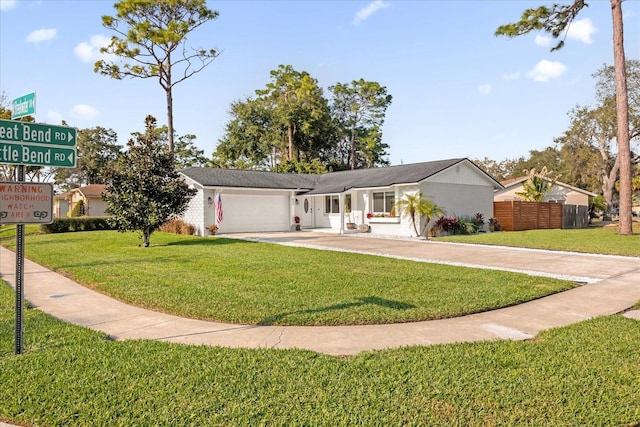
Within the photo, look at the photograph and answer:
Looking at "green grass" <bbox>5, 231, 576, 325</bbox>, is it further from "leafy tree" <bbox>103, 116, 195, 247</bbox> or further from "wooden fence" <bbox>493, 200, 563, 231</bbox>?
"wooden fence" <bbox>493, 200, 563, 231</bbox>

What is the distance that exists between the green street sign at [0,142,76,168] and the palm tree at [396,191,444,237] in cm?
1743

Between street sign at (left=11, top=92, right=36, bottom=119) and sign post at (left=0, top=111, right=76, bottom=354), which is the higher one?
street sign at (left=11, top=92, right=36, bottom=119)

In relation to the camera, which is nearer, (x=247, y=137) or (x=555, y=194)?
(x=555, y=194)

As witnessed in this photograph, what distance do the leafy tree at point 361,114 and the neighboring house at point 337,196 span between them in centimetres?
2051

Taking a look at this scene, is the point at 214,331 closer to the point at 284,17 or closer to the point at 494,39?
the point at 284,17

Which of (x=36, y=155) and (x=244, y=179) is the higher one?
(x=244, y=179)

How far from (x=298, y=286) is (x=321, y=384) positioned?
13.7 feet

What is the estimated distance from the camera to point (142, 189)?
1507 cm

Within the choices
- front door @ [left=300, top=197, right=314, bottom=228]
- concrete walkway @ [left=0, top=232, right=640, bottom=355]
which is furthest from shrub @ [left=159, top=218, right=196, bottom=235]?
concrete walkway @ [left=0, top=232, right=640, bottom=355]

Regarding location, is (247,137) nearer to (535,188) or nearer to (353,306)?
(535,188)

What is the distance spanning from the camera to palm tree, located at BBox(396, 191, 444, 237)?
20125mm

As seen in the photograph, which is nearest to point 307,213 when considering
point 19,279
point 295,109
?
point 295,109

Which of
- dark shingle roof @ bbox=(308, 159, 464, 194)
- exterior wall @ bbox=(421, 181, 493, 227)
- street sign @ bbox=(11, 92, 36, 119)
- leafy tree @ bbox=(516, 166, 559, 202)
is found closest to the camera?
street sign @ bbox=(11, 92, 36, 119)

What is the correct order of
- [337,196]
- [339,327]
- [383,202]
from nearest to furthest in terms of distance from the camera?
[339,327] → [383,202] → [337,196]
